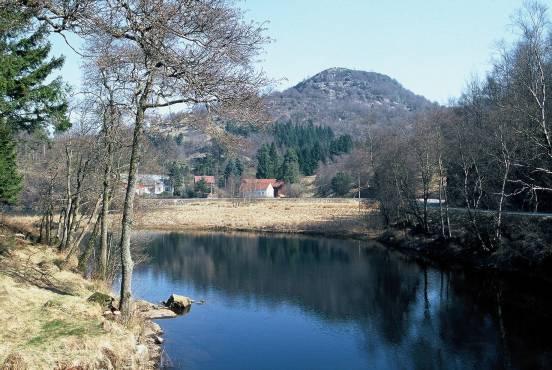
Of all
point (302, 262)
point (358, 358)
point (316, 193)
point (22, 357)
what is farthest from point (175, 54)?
point (316, 193)

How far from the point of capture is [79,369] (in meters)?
10.0

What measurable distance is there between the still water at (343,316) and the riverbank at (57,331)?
3.21 meters

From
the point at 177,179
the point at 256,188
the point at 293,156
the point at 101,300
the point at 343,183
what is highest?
the point at 293,156

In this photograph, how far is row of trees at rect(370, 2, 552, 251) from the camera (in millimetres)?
27375

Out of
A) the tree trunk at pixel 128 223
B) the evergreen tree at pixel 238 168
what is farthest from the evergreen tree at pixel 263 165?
the tree trunk at pixel 128 223

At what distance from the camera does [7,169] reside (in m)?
19.9

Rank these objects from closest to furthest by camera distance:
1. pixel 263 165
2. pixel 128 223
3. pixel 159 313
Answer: pixel 128 223
pixel 159 313
pixel 263 165

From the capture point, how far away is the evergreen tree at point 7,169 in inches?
662

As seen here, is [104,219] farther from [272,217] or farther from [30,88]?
[272,217]

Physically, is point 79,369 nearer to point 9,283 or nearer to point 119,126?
point 9,283

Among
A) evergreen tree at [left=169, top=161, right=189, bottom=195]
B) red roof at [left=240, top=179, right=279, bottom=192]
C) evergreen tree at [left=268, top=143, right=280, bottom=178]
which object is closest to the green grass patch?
red roof at [left=240, top=179, right=279, bottom=192]

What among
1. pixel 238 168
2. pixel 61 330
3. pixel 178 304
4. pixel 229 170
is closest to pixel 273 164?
pixel 238 168

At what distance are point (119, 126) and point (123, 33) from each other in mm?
7602

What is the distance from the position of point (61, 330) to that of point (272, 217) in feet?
174
